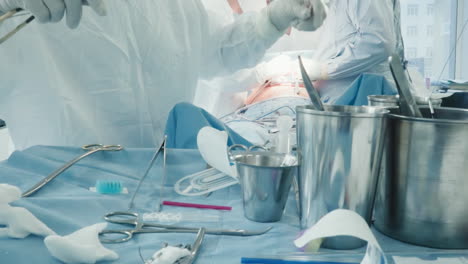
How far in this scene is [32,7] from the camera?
2.76ft

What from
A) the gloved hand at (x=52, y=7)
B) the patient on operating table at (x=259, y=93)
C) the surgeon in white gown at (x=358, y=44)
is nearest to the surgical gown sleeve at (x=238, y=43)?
the patient on operating table at (x=259, y=93)

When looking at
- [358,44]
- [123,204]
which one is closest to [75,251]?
[123,204]

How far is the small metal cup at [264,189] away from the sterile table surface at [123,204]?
14 millimetres

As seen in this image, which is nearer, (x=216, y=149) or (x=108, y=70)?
(x=216, y=149)

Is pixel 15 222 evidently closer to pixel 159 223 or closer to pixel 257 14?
pixel 159 223

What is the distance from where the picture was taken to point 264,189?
54 cm

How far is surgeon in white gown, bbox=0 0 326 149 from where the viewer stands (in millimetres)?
1186

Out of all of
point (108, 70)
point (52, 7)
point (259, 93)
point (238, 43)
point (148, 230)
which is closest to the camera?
point (148, 230)

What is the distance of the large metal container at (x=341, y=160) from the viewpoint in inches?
17.9

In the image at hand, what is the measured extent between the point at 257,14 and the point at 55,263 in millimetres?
1429

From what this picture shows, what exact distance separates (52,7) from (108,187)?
1.48 ft

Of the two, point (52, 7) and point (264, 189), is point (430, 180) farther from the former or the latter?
point (52, 7)

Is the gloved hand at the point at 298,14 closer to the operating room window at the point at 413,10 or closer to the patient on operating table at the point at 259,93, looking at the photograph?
the patient on operating table at the point at 259,93

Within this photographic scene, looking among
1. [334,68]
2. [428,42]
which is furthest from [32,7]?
[428,42]
